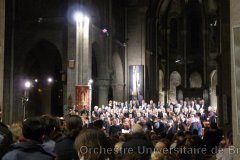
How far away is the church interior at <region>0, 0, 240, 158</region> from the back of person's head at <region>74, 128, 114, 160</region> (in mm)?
7971

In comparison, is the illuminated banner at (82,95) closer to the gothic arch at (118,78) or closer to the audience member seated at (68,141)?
the gothic arch at (118,78)

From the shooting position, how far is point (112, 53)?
104ft

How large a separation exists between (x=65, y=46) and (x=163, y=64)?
22.0m

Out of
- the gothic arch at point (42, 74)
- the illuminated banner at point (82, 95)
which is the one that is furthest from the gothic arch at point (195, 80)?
the illuminated banner at point (82, 95)

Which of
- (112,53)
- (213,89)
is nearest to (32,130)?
(112,53)

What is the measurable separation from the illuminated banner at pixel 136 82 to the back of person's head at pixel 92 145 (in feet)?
96.9

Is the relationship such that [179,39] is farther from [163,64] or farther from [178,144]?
[178,144]

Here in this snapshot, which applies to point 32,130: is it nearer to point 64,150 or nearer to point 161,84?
point 64,150

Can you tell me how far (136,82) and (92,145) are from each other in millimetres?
30485

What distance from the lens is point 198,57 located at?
147 ft

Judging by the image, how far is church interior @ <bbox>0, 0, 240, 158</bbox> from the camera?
23.9m

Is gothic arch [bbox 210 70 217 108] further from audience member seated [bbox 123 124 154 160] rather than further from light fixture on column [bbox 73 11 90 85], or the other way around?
audience member seated [bbox 123 124 154 160]

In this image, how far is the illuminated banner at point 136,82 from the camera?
34.0m

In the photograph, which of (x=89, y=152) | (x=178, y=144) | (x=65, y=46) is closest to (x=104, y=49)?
(x=65, y=46)
